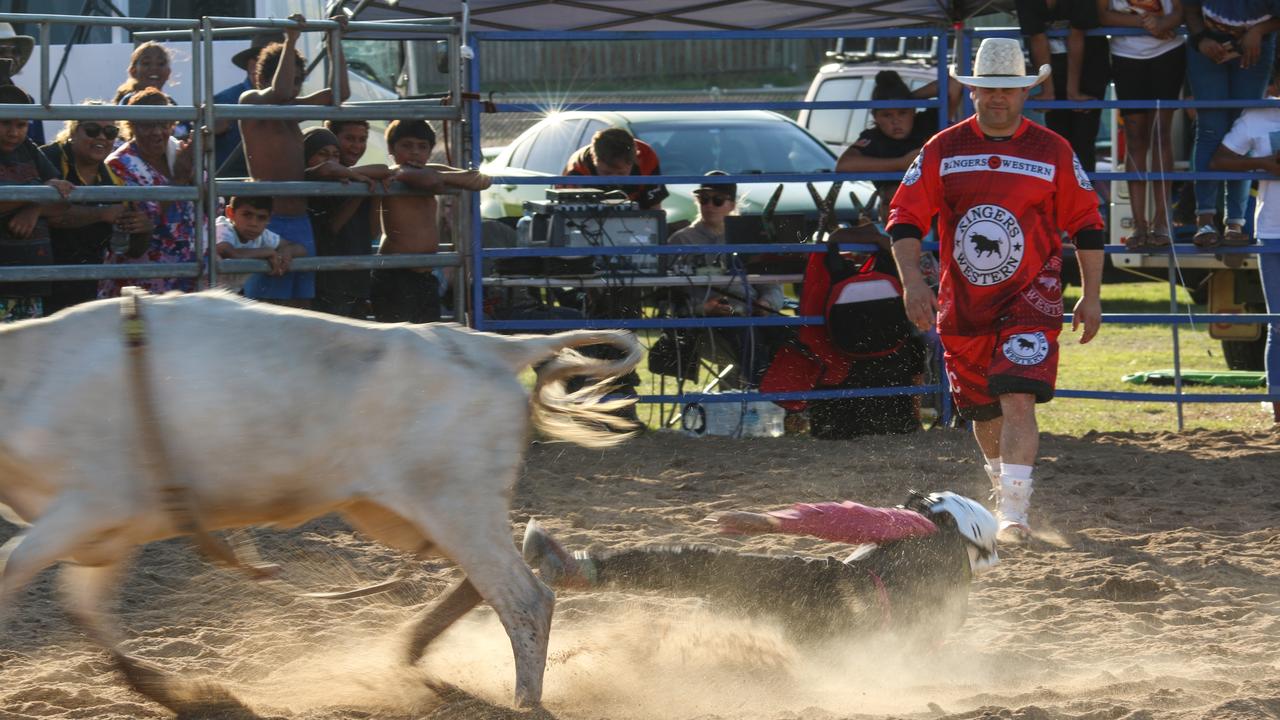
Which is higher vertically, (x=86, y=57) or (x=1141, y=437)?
(x=86, y=57)

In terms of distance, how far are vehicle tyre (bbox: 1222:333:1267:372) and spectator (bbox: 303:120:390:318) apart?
20.1ft

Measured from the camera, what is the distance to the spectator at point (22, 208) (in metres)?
6.39

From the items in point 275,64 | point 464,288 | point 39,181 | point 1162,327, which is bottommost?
point 1162,327

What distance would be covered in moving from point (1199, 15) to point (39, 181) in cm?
571

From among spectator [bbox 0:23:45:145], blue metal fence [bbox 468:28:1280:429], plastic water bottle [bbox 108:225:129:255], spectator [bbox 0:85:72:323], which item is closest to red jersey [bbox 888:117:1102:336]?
blue metal fence [bbox 468:28:1280:429]

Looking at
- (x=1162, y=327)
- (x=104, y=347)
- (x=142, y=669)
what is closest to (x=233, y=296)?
(x=104, y=347)

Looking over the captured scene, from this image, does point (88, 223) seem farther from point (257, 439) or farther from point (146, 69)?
point (257, 439)

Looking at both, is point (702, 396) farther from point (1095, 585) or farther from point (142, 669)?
point (142, 669)

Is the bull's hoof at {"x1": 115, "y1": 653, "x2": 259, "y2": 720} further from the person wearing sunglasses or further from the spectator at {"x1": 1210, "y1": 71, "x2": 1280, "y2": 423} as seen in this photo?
the spectator at {"x1": 1210, "y1": 71, "x2": 1280, "y2": 423}

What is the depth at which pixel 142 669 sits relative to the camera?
3.66 m

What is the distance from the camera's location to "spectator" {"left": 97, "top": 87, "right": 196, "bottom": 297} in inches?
265

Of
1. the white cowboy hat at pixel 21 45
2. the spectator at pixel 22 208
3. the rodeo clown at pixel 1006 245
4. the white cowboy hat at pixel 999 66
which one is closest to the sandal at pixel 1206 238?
the rodeo clown at pixel 1006 245

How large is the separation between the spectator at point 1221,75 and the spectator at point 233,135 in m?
4.81

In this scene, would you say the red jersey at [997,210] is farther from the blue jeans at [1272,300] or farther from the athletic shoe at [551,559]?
the blue jeans at [1272,300]
